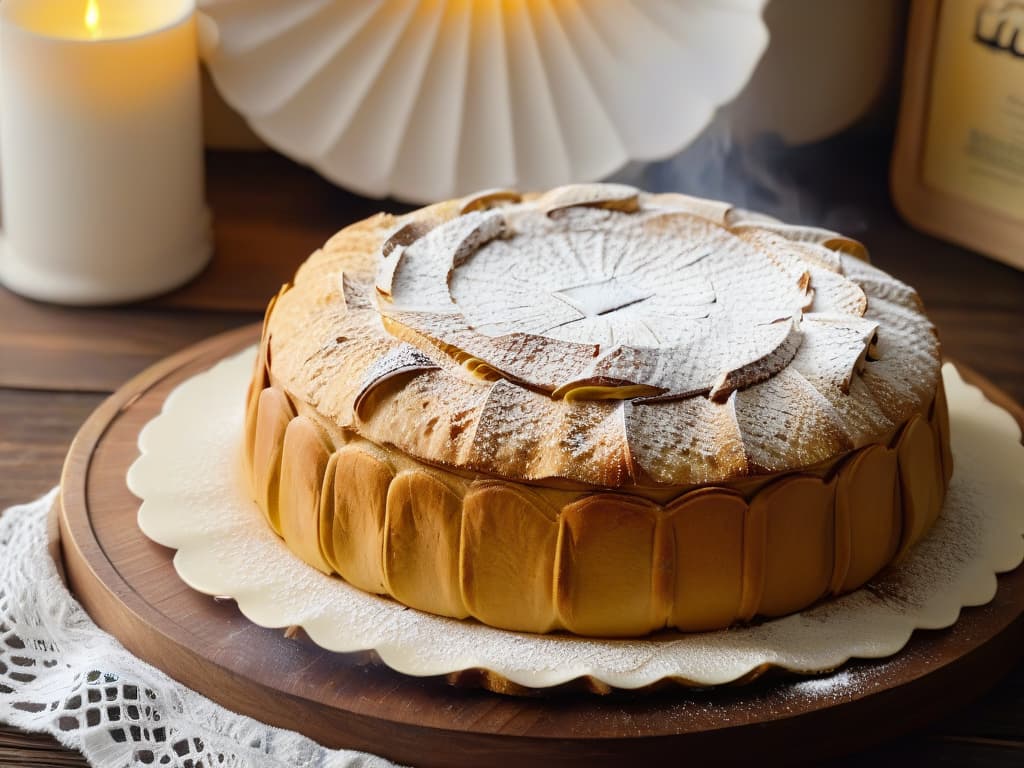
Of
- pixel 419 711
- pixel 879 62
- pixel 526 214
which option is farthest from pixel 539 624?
pixel 879 62

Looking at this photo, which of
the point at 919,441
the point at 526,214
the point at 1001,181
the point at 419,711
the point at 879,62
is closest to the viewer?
the point at 419,711

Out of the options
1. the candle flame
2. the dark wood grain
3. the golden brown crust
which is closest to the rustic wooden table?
the dark wood grain

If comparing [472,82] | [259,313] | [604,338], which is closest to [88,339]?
[259,313]

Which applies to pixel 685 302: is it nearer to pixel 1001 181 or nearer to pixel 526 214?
pixel 526 214

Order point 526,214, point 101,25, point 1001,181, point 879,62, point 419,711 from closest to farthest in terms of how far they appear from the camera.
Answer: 1. point 419,711
2. point 526,214
3. point 101,25
4. point 1001,181
5. point 879,62

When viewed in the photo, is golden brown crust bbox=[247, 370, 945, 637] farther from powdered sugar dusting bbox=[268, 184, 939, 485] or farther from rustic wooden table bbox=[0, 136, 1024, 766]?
rustic wooden table bbox=[0, 136, 1024, 766]

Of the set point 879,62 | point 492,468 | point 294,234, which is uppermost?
point 492,468

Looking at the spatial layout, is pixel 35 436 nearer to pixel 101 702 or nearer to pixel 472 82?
pixel 101 702
